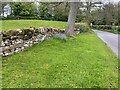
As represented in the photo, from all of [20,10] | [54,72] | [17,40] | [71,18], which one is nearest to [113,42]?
[71,18]

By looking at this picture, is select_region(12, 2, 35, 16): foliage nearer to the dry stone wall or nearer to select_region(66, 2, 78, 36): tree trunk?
select_region(66, 2, 78, 36): tree trunk

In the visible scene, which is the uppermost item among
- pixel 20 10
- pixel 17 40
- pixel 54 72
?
pixel 20 10

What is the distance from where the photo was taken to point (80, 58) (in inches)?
288

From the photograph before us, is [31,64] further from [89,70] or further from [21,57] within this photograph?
[89,70]

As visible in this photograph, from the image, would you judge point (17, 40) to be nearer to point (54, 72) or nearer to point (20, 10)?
point (54, 72)

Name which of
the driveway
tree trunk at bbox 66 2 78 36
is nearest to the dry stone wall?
the driveway

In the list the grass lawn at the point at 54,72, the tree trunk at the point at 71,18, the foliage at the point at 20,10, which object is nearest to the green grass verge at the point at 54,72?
the grass lawn at the point at 54,72

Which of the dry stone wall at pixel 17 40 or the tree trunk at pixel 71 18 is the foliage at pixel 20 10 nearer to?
the tree trunk at pixel 71 18

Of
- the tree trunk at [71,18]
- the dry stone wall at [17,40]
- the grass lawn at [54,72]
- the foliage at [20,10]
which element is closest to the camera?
the grass lawn at [54,72]

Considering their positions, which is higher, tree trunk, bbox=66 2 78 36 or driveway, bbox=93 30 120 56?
tree trunk, bbox=66 2 78 36

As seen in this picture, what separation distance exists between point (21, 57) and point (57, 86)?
7.98 feet

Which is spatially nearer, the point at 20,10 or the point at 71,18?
the point at 71,18

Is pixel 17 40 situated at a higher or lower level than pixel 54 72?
higher

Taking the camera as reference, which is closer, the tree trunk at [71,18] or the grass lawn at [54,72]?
the grass lawn at [54,72]
